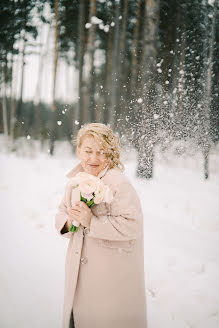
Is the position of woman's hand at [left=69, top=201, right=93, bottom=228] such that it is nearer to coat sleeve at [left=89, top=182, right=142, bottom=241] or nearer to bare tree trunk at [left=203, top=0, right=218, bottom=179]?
coat sleeve at [left=89, top=182, right=142, bottom=241]

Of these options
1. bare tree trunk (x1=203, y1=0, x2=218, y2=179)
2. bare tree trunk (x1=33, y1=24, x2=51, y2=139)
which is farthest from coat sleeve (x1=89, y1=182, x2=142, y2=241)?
bare tree trunk (x1=33, y1=24, x2=51, y2=139)

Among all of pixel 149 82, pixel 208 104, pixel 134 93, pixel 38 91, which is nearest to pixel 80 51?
pixel 134 93

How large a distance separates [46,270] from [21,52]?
435 centimetres

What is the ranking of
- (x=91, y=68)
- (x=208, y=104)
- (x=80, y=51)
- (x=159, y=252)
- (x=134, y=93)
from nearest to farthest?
(x=208, y=104), (x=159, y=252), (x=134, y=93), (x=91, y=68), (x=80, y=51)

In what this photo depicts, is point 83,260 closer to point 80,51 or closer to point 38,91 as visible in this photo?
point 80,51

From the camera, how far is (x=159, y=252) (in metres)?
2.72

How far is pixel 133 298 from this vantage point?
4.52 ft

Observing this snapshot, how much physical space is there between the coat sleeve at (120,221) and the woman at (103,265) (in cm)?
2

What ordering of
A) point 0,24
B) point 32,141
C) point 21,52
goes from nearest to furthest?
1. point 0,24
2. point 21,52
3. point 32,141

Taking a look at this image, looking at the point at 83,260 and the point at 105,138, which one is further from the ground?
the point at 105,138

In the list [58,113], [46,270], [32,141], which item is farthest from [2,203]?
[32,141]

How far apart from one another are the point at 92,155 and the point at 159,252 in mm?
1994

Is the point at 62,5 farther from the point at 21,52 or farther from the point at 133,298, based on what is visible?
the point at 133,298

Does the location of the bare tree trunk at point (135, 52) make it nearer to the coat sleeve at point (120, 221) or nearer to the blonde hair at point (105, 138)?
the blonde hair at point (105, 138)
